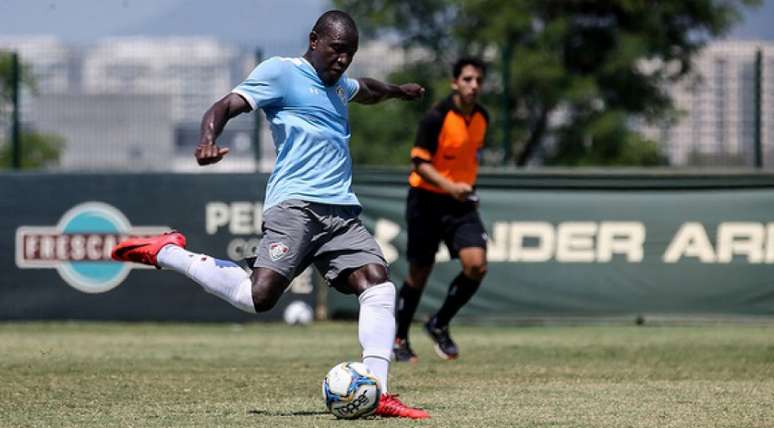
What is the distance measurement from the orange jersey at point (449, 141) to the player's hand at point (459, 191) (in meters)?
0.32

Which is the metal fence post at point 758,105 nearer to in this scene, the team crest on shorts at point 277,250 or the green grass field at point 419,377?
the green grass field at point 419,377

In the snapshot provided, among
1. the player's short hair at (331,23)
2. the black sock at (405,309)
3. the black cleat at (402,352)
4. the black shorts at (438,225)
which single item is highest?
the player's short hair at (331,23)

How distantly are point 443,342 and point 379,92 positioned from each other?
2936 millimetres

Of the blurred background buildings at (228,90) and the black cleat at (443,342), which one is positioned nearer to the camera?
the black cleat at (443,342)

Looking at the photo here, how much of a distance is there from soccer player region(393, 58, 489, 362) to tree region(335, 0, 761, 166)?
21107 millimetres

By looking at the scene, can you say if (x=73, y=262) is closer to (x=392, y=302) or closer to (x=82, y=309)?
(x=82, y=309)

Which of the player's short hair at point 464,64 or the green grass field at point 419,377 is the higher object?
the player's short hair at point 464,64

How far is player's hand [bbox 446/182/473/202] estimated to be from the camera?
10.7 metres

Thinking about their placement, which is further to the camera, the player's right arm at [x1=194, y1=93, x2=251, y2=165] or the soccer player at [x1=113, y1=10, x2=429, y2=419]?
the soccer player at [x1=113, y1=10, x2=429, y2=419]

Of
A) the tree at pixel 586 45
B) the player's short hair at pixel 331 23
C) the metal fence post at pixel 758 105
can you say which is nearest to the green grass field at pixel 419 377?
the player's short hair at pixel 331 23

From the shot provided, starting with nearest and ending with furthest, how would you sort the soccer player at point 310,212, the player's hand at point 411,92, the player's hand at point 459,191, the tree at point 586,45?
the soccer player at point 310,212, the player's hand at point 411,92, the player's hand at point 459,191, the tree at point 586,45

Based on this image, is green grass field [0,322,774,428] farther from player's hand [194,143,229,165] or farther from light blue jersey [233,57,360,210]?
player's hand [194,143,229,165]

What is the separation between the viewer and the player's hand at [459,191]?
10.7m

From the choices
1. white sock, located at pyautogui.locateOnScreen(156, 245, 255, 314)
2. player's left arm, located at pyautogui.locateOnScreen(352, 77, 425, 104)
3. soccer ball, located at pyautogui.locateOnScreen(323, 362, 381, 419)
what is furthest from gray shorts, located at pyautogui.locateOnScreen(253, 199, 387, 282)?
player's left arm, located at pyautogui.locateOnScreen(352, 77, 425, 104)
